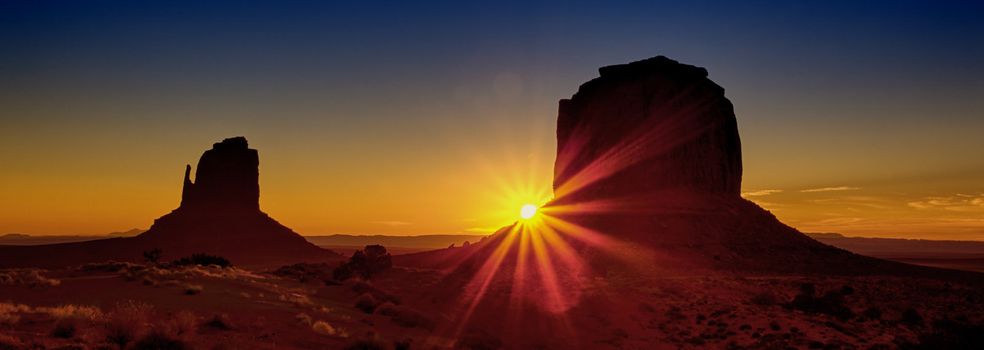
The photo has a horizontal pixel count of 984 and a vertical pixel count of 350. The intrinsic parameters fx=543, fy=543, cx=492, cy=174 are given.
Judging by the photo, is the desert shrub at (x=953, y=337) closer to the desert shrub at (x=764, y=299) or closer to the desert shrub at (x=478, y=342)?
the desert shrub at (x=764, y=299)

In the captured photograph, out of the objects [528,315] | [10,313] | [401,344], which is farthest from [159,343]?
[528,315]

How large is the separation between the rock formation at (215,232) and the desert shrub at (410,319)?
49.5 meters

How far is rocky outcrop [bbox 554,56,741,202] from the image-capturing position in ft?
137

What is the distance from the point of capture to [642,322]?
22766mm

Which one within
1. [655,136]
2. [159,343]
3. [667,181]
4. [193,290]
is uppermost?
[655,136]

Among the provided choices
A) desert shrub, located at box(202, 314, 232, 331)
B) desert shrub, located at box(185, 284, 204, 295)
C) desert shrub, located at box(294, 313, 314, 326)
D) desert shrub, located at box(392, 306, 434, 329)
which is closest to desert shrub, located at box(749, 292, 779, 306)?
desert shrub, located at box(392, 306, 434, 329)

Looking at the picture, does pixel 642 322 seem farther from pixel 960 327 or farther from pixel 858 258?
pixel 858 258

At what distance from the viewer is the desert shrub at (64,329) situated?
40.0 feet

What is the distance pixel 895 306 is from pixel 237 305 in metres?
26.3

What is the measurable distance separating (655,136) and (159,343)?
122ft

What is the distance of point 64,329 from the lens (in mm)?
12250

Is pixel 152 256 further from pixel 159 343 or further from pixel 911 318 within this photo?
pixel 911 318

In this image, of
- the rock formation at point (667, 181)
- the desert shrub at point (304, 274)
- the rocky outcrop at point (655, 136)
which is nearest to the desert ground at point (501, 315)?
the rock formation at point (667, 181)

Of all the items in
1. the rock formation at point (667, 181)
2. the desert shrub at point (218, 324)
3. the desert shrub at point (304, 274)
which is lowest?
the desert shrub at point (304, 274)
